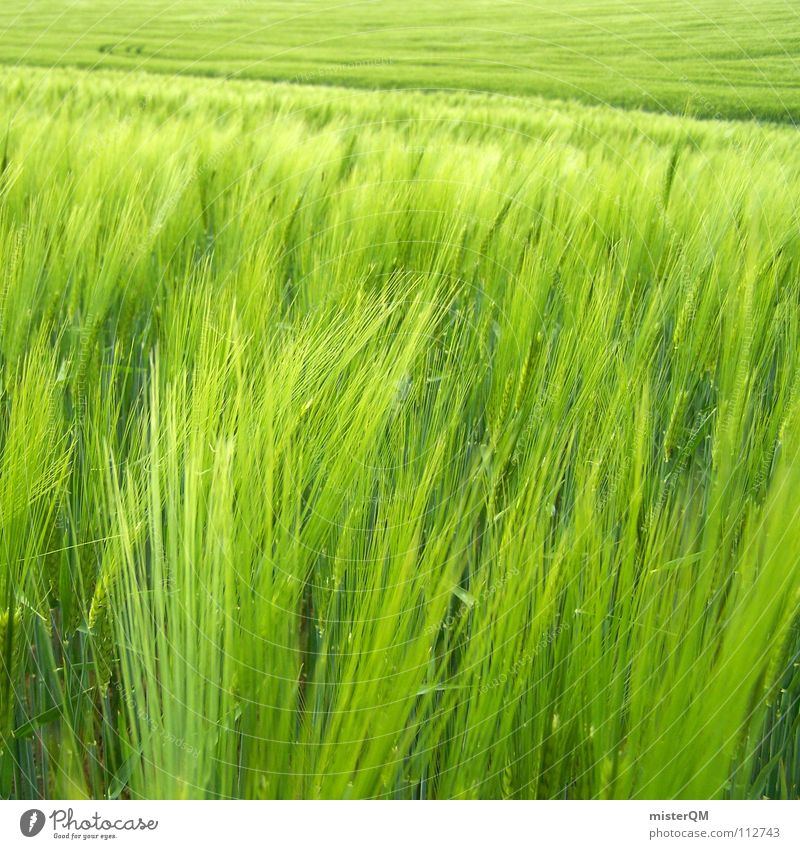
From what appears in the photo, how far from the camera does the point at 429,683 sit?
0.55m

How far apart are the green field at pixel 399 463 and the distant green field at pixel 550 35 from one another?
17 mm

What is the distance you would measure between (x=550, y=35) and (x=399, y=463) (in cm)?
113

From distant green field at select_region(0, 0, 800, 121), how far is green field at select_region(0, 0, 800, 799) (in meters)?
0.02

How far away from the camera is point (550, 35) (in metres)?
1.37

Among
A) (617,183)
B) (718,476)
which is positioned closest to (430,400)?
(718,476)

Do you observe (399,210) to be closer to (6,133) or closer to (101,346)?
(101,346)

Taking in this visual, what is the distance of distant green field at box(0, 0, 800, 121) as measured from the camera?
1.13 meters
